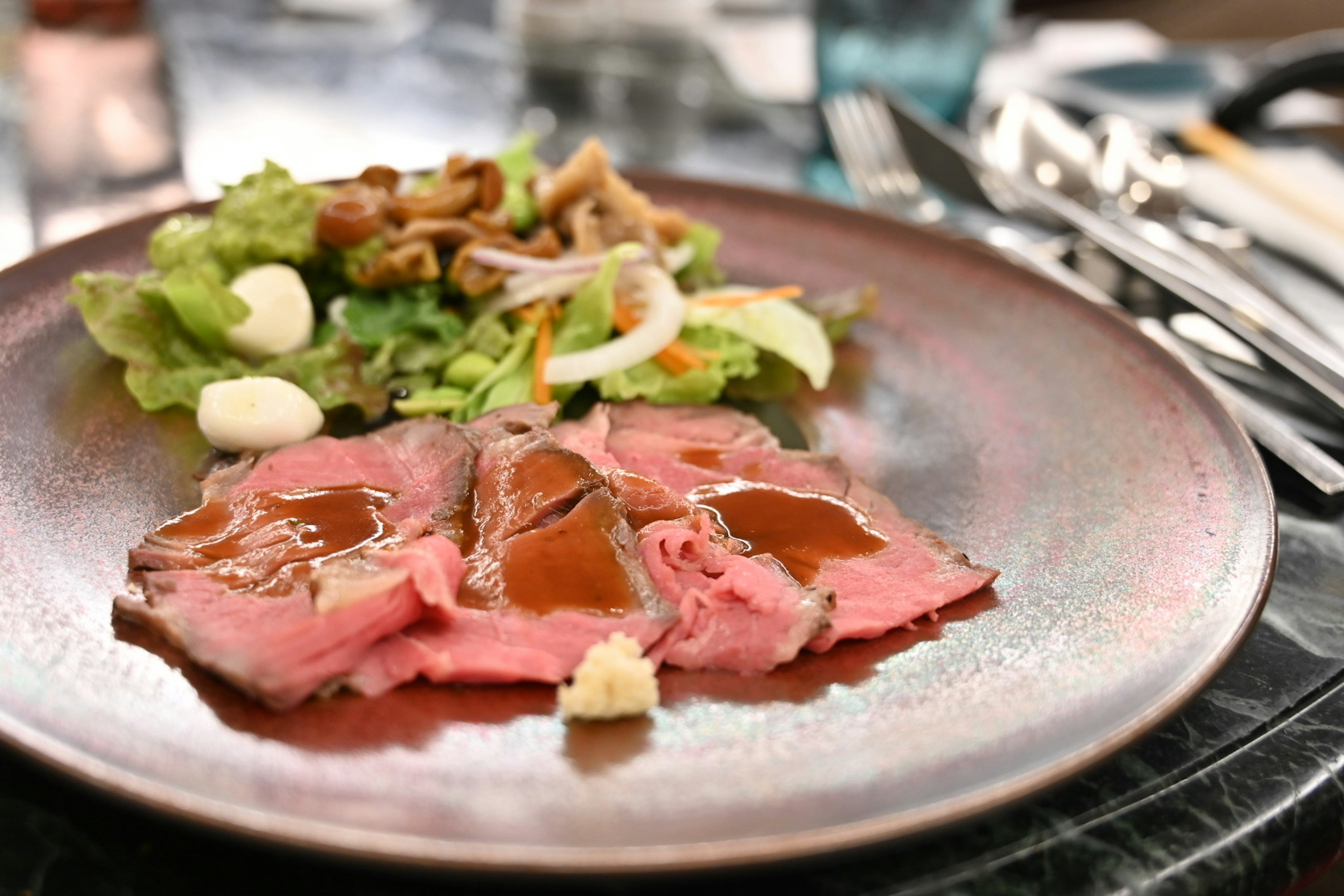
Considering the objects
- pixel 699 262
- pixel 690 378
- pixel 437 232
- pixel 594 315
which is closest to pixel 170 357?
pixel 437 232

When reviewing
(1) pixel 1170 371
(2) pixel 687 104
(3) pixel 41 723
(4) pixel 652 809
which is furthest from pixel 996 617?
(2) pixel 687 104

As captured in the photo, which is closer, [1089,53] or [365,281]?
[365,281]

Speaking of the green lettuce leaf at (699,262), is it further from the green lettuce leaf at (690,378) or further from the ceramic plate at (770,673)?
the ceramic plate at (770,673)

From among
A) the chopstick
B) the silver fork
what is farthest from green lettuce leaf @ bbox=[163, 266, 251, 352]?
the chopstick

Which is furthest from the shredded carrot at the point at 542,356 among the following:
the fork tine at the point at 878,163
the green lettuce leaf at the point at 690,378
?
the fork tine at the point at 878,163

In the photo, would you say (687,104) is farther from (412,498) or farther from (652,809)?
(652,809)

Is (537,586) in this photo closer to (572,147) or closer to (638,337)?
(638,337)

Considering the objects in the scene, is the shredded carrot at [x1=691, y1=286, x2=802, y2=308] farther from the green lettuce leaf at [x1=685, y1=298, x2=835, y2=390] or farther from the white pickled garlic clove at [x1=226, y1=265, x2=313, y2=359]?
the white pickled garlic clove at [x1=226, y1=265, x2=313, y2=359]
